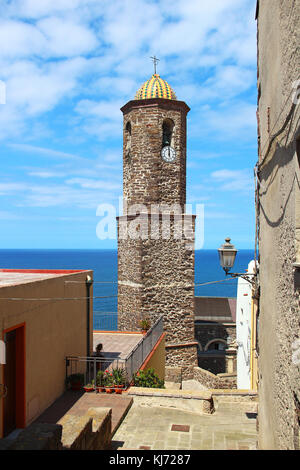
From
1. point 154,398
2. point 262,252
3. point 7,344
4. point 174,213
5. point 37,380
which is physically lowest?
point 154,398

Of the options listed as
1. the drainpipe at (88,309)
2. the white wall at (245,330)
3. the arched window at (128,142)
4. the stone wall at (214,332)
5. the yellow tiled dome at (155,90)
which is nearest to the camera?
the drainpipe at (88,309)

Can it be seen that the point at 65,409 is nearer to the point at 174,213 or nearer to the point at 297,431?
the point at 297,431

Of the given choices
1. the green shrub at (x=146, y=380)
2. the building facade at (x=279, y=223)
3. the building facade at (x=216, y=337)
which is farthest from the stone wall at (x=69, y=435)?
the building facade at (x=216, y=337)

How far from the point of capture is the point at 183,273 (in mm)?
21391

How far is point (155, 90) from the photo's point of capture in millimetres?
21172

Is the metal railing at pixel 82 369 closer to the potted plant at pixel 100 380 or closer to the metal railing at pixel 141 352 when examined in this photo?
the potted plant at pixel 100 380

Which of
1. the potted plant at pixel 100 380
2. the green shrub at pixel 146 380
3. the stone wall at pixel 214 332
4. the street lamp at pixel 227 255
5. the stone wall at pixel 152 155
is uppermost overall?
the stone wall at pixel 152 155

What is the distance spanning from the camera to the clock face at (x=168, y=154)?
69.6ft

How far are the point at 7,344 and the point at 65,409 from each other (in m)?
2.67

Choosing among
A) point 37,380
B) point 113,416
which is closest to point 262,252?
point 113,416

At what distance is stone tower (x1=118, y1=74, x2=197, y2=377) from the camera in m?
20.9

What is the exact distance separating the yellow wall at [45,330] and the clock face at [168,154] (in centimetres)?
1036

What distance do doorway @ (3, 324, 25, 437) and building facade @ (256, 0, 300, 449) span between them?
5.11 metres

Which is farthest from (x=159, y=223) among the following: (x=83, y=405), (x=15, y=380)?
(x=15, y=380)
